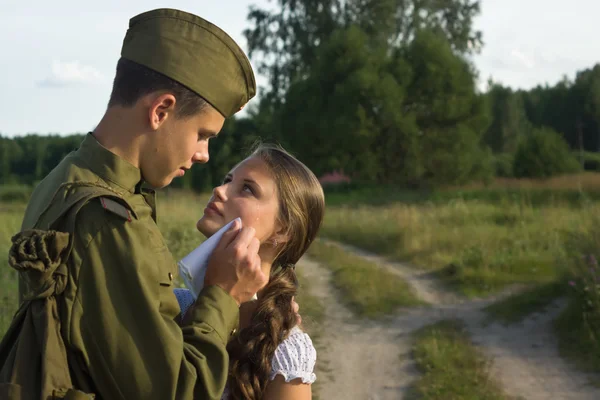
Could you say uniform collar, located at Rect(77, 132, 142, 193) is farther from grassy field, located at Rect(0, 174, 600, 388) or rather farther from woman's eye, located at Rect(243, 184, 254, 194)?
grassy field, located at Rect(0, 174, 600, 388)

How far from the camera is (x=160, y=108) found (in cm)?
179

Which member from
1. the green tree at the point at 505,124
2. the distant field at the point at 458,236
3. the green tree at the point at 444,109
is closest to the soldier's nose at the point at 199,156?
the distant field at the point at 458,236

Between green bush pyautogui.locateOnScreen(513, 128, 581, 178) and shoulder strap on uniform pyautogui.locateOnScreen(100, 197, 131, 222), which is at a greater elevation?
shoulder strap on uniform pyautogui.locateOnScreen(100, 197, 131, 222)

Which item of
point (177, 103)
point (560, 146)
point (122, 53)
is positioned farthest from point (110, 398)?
point (560, 146)

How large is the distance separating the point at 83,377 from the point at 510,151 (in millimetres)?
62335

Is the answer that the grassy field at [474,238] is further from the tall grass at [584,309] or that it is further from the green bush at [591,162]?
the green bush at [591,162]

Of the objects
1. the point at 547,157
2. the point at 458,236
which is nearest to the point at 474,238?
the point at 458,236

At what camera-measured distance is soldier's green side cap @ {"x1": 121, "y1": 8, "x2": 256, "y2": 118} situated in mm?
1807

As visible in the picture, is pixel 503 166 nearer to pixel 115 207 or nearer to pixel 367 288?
pixel 367 288

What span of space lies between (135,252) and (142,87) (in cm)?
43

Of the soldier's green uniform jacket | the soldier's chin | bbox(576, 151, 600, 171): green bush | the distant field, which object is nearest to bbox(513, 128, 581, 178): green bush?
bbox(576, 151, 600, 171): green bush

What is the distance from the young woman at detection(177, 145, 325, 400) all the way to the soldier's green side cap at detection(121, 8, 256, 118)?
47cm

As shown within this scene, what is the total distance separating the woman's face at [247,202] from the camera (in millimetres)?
2311

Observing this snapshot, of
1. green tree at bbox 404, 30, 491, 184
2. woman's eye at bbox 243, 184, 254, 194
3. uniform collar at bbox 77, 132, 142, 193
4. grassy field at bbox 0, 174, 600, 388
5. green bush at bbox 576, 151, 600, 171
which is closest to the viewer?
uniform collar at bbox 77, 132, 142, 193
